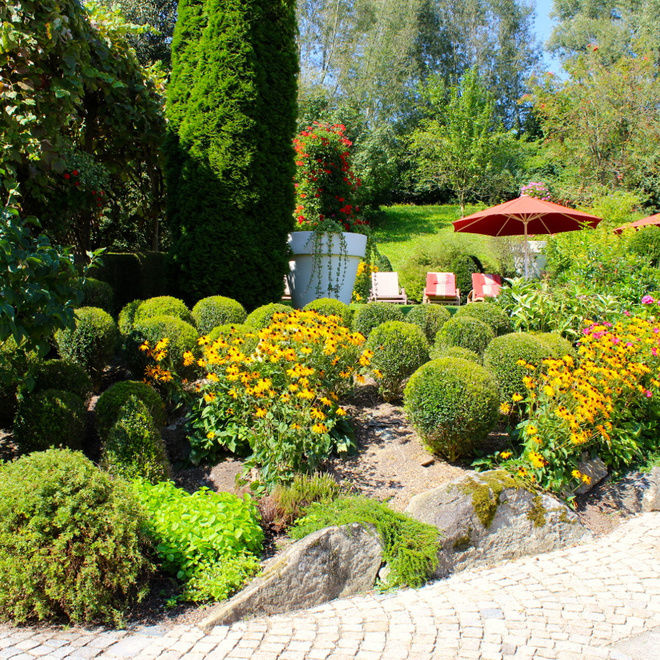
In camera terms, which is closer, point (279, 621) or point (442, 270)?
point (279, 621)

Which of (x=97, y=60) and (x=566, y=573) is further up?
(x=97, y=60)

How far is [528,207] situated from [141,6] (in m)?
12.7

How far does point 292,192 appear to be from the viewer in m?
7.20

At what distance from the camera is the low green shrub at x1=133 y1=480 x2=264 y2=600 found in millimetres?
2973

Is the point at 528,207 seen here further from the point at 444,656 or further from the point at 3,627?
the point at 3,627

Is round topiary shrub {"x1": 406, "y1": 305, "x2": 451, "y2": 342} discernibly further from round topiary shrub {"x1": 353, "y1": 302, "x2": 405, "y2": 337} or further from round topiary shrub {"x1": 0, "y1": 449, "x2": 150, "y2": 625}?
round topiary shrub {"x1": 0, "y1": 449, "x2": 150, "y2": 625}

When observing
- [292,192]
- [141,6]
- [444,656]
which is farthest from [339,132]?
[141,6]

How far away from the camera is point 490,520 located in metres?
3.61

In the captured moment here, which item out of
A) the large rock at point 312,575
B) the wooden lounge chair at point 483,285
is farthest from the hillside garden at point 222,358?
the wooden lounge chair at point 483,285

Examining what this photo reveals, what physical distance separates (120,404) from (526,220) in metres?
8.81

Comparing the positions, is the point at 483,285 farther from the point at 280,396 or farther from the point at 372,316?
the point at 280,396

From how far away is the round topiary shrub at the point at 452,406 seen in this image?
4027mm

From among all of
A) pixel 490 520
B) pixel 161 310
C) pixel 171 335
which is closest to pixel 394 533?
pixel 490 520

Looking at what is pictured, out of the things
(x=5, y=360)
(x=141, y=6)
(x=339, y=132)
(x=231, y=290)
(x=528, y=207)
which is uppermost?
(x=141, y=6)
